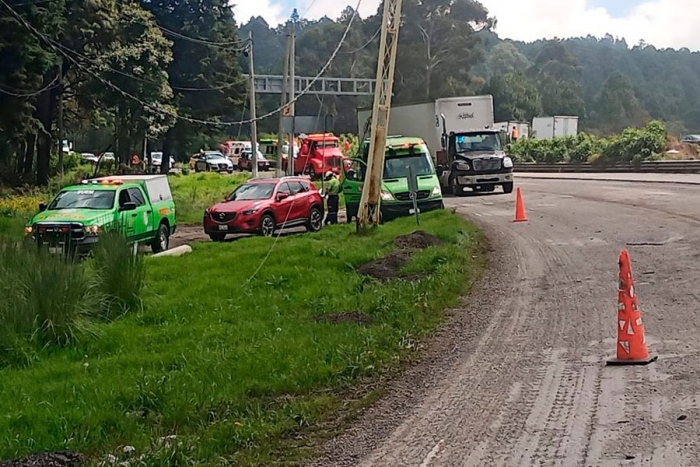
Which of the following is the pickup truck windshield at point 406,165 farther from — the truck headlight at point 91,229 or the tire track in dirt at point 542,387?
the tire track in dirt at point 542,387

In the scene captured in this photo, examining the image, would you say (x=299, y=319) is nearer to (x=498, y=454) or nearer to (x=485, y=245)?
(x=498, y=454)

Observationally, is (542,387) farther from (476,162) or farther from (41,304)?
(476,162)

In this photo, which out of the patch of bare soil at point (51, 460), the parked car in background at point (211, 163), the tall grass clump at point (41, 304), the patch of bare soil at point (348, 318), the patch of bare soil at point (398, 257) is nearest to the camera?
the patch of bare soil at point (51, 460)

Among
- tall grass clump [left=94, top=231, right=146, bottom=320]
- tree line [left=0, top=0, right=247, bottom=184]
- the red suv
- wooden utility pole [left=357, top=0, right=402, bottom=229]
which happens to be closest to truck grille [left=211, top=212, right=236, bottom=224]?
the red suv

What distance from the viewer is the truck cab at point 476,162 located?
3575 cm

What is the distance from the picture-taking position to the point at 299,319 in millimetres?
11641

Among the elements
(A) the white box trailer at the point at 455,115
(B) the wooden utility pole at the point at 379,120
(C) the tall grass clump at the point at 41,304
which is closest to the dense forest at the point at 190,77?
(B) the wooden utility pole at the point at 379,120

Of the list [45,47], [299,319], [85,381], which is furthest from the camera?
[45,47]

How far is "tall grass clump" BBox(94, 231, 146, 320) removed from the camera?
1260 cm

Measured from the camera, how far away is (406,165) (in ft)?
86.2

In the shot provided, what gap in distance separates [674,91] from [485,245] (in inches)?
4604

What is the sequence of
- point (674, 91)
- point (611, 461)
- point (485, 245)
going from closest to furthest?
point (611, 461), point (485, 245), point (674, 91)

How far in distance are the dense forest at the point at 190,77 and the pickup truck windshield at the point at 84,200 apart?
8.23 meters

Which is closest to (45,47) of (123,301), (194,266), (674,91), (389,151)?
(389,151)
